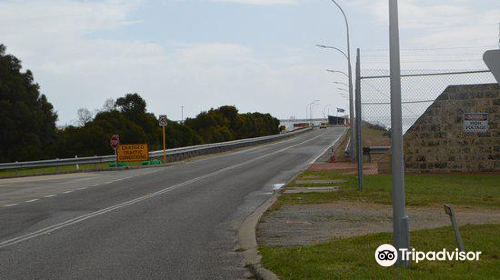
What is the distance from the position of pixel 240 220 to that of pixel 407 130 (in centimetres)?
1070

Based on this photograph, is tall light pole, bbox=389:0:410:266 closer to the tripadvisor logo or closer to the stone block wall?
the tripadvisor logo

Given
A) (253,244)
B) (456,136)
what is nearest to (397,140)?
(253,244)

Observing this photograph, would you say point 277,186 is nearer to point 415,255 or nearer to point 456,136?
point 456,136

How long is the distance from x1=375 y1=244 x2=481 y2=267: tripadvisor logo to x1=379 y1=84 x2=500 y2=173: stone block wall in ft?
48.1

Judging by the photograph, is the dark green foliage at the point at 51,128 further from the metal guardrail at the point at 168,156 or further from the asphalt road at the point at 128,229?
the asphalt road at the point at 128,229

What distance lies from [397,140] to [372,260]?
1.50 m

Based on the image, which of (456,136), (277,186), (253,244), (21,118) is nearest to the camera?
(253,244)

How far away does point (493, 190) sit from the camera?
60.3 feet

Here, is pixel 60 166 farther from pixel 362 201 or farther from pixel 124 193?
pixel 362 201

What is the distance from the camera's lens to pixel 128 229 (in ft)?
44.0

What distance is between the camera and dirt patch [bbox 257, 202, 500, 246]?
11.5 meters

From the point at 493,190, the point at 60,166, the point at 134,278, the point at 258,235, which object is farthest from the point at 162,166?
the point at 134,278

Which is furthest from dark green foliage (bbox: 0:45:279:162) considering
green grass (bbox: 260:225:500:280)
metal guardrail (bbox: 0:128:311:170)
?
green grass (bbox: 260:225:500:280)

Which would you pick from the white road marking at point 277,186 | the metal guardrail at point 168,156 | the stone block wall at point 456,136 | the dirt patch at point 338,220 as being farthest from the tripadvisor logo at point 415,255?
the metal guardrail at point 168,156
